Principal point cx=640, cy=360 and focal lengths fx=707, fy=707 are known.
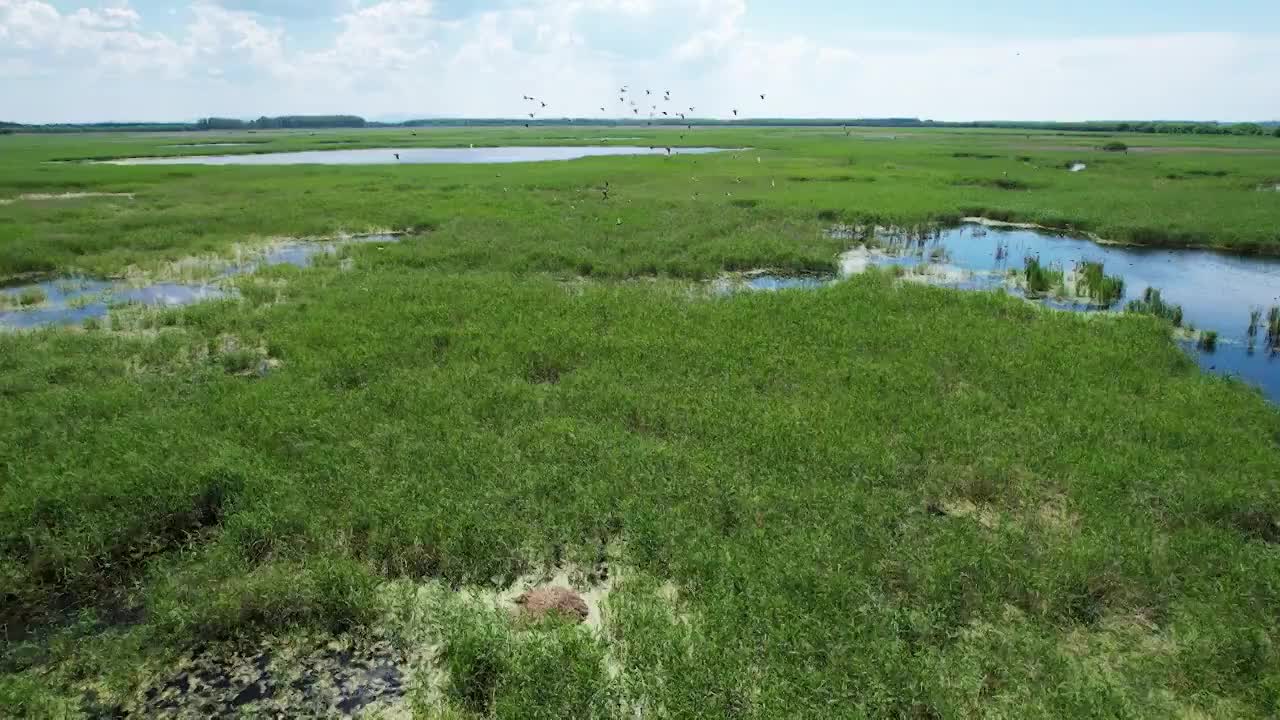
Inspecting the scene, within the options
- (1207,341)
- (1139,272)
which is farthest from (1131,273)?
(1207,341)

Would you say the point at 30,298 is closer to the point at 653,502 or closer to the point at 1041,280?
the point at 653,502

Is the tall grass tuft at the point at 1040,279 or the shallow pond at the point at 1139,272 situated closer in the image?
the shallow pond at the point at 1139,272

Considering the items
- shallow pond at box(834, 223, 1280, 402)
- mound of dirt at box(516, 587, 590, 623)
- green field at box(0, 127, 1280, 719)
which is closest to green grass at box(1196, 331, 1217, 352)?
shallow pond at box(834, 223, 1280, 402)

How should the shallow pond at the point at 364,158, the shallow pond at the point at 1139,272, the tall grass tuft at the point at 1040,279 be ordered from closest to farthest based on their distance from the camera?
1. the shallow pond at the point at 1139,272
2. the tall grass tuft at the point at 1040,279
3. the shallow pond at the point at 364,158

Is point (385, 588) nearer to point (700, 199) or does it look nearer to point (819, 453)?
point (819, 453)

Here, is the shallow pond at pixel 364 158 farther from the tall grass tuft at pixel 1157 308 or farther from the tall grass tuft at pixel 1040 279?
the tall grass tuft at pixel 1157 308

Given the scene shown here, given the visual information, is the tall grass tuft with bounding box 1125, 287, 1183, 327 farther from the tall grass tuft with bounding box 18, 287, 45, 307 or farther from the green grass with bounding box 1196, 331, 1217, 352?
the tall grass tuft with bounding box 18, 287, 45, 307

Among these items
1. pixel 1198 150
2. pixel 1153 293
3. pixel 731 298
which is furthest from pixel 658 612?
pixel 1198 150

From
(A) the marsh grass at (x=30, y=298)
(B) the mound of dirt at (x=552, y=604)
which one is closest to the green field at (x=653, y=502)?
(B) the mound of dirt at (x=552, y=604)
